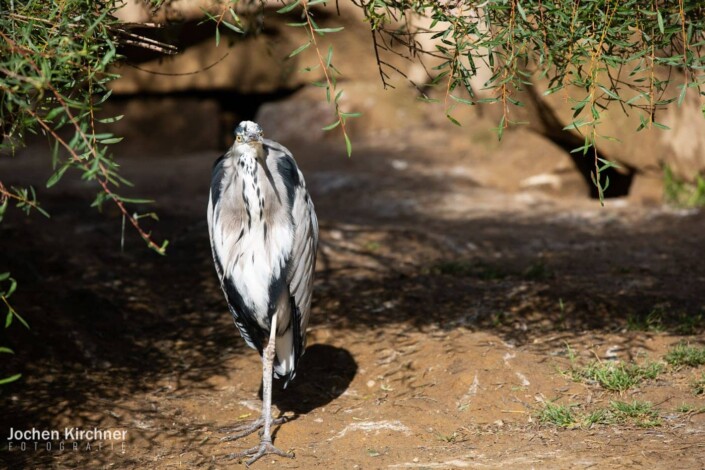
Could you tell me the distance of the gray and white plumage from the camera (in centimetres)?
358

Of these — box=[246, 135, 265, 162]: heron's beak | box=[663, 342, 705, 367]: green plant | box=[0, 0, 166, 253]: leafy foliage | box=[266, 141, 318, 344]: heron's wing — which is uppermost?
box=[0, 0, 166, 253]: leafy foliage

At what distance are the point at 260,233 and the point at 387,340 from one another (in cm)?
126

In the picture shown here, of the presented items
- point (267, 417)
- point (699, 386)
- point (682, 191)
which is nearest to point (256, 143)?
point (267, 417)

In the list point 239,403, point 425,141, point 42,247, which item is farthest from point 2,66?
point 425,141

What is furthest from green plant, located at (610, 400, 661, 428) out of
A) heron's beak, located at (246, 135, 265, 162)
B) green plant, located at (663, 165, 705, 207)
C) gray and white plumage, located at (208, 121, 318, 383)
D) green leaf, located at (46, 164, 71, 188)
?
green plant, located at (663, 165, 705, 207)

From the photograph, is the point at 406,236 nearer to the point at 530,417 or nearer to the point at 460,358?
the point at 460,358

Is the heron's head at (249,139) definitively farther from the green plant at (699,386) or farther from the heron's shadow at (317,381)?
the green plant at (699,386)

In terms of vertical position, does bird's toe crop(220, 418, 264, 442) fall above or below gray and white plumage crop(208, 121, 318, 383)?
below

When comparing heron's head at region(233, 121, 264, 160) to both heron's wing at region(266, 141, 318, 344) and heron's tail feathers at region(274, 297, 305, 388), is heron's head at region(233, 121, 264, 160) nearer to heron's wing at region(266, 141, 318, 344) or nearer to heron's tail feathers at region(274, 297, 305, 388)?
heron's wing at region(266, 141, 318, 344)

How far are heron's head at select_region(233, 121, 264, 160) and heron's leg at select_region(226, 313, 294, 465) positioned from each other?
74 cm

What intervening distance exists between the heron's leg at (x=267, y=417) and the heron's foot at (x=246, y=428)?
3cm

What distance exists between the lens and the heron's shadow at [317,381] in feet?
13.5

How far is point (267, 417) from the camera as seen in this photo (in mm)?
3627

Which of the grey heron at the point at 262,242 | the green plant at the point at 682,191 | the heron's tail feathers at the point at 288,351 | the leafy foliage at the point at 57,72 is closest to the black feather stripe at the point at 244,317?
the grey heron at the point at 262,242
